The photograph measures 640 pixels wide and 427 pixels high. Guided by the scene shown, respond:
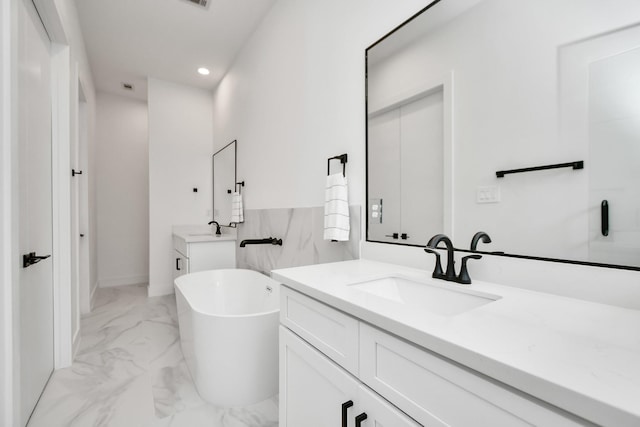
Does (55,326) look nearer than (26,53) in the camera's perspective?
No

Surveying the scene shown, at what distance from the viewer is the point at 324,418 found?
0.87 m

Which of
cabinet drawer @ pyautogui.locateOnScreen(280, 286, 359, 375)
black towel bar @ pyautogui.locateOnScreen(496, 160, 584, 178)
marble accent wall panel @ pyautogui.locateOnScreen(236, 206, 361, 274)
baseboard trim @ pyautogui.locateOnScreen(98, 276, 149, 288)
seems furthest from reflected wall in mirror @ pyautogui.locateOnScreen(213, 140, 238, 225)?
black towel bar @ pyautogui.locateOnScreen(496, 160, 584, 178)

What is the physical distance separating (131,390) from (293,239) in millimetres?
1308

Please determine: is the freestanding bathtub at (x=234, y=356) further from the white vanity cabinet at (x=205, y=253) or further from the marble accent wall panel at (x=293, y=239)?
the white vanity cabinet at (x=205, y=253)

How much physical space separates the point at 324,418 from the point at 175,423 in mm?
997

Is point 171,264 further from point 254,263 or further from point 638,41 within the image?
point 638,41

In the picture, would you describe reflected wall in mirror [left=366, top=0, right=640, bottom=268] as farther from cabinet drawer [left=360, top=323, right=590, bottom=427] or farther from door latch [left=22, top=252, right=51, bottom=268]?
door latch [left=22, top=252, right=51, bottom=268]

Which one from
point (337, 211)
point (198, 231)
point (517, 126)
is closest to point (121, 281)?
point (198, 231)

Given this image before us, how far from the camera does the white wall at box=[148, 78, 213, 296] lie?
12.0 feet

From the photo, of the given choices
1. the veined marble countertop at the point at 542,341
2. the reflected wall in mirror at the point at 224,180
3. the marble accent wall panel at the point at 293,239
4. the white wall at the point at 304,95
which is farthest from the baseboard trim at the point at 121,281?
the veined marble countertop at the point at 542,341

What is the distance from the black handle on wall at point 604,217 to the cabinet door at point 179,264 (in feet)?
9.88

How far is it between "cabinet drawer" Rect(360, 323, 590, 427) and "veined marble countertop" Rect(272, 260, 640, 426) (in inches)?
1.1

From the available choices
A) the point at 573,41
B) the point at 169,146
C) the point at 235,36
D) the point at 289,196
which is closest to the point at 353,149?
the point at 289,196

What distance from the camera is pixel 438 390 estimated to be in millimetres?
554
